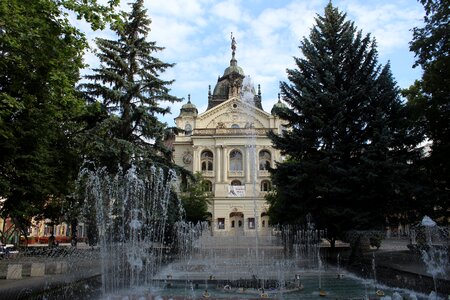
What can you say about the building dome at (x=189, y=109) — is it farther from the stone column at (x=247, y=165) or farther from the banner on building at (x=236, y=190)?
the banner on building at (x=236, y=190)

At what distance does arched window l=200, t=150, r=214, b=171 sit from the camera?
57531mm

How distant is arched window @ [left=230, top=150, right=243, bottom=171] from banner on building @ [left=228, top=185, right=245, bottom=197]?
2.82 metres

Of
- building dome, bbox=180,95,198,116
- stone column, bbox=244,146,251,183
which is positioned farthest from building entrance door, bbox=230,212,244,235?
building dome, bbox=180,95,198,116

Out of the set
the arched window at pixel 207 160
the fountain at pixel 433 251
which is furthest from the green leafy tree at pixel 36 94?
the arched window at pixel 207 160

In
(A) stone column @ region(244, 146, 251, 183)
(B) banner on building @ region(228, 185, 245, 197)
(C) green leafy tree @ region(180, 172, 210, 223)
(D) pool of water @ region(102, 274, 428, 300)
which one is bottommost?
(D) pool of water @ region(102, 274, 428, 300)

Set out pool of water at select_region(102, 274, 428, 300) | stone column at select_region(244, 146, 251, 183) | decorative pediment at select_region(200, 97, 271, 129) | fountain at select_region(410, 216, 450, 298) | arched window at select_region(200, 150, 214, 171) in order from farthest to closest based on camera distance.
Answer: decorative pediment at select_region(200, 97, 271, 129) → arched window at select_region(200, 150, 214, 171) → stone column at select_region(244, 146, 251, 183) → fountain at select_region(410, 216, 450, 298) → pool of water at select_region(102, 274, 428, 300)

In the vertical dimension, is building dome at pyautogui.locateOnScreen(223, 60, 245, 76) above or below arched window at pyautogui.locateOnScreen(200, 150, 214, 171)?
above

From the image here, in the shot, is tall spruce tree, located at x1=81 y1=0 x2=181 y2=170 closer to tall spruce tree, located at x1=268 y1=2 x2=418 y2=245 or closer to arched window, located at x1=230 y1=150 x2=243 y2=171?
tall spruce tree, located at x1=268 y1=2 x2=418 y2=245

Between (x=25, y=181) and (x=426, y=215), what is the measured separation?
1510cm

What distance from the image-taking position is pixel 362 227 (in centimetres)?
1725

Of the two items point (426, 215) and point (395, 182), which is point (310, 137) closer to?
point (395, 182)

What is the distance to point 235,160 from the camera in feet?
189

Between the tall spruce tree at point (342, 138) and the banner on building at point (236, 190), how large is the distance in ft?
111

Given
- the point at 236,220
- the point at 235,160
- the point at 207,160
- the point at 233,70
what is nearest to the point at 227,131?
the point at 235,160
